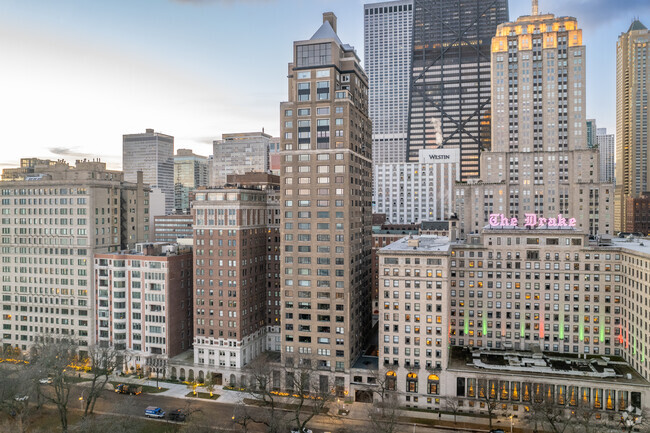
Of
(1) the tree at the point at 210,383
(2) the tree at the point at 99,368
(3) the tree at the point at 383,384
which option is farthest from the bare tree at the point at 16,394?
(3) the tree at the point at 383,384

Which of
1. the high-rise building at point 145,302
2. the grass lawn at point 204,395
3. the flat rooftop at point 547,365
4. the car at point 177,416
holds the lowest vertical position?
the grass lawn at point 204,395

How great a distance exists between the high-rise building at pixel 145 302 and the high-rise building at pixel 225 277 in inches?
362

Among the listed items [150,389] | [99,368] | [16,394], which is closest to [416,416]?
[150,389]

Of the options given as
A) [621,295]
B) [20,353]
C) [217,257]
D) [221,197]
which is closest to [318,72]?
[221,197]

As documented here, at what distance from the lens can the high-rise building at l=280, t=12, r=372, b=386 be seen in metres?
130

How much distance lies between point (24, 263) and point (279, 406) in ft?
338

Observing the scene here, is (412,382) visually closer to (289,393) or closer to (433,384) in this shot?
(433,384)

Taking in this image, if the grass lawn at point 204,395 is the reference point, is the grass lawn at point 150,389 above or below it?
above

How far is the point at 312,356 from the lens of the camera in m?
130

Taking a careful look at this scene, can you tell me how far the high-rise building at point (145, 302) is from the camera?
144m

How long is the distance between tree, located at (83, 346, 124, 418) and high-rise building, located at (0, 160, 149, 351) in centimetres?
1642

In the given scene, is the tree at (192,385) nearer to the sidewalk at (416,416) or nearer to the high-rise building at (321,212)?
the sidewalk at (416,416)

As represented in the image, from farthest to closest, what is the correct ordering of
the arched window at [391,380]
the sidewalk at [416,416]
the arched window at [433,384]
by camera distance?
1. the arched window at [391,380]
2. the arched window at [433,384]
3. the sidewalk at [416,416]

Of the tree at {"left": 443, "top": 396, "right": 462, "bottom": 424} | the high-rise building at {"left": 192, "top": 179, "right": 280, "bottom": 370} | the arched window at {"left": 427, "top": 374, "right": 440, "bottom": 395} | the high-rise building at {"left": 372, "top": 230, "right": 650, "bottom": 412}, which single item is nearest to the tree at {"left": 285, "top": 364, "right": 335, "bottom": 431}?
the high-rise building at {"left": 372, "top": 230, "right": 650, "bottom": 412}
